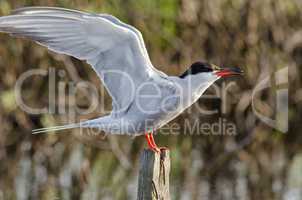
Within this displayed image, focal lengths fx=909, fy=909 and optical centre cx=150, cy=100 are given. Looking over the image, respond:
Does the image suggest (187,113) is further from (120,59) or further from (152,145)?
(152,145)

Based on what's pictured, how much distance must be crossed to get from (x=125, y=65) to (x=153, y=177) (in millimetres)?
1115

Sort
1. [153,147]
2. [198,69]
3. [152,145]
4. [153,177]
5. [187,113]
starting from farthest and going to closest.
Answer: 1. [187,113]
2. [198,69]
3. [152,145]
4. [153,147]
5. [153,177]

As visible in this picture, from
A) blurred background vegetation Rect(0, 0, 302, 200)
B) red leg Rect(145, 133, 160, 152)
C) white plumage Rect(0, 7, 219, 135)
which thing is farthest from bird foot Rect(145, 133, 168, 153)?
blurred background vegetation Rect(0, 0, 302, 200)

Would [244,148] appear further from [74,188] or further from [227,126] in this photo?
[74,188]

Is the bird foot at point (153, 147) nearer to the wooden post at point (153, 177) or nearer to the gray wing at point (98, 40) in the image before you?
the wooden post at point (153, 177)

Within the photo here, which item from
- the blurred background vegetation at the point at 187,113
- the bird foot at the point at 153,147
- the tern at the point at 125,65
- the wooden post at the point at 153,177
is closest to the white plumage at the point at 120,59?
the tern at the point at 125,65

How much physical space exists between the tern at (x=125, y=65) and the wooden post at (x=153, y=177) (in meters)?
0.56

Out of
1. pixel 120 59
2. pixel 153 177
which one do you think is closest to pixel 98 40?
pixel 120 59

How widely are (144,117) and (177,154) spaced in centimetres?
366

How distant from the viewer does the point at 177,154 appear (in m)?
9.48

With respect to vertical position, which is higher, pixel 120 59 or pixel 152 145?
pixel 120 59

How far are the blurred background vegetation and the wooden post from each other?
350 cm

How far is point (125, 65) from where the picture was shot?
5.98 metres

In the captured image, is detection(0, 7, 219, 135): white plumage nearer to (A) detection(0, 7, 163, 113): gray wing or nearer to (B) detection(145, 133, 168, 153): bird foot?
(A) detection(0, 7, 163, 113): gray wing
